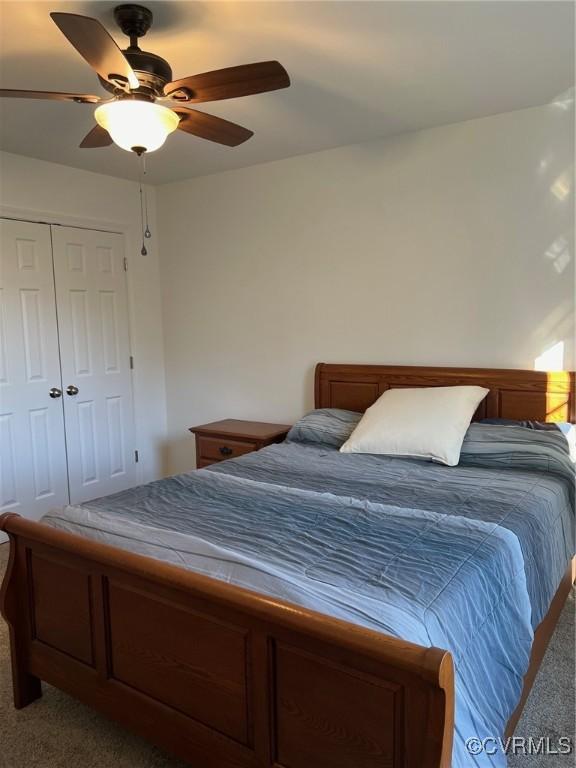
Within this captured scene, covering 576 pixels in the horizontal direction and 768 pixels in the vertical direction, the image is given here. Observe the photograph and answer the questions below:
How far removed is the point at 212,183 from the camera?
13.3 feet

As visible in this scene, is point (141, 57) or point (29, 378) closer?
point (141, 57)

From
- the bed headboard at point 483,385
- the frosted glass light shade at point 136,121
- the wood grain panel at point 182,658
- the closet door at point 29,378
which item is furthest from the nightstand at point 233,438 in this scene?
the frosted glass light shade at point 136,121

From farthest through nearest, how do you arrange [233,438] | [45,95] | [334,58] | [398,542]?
[233,438] → [334,58] → [45,95] → [398,542]

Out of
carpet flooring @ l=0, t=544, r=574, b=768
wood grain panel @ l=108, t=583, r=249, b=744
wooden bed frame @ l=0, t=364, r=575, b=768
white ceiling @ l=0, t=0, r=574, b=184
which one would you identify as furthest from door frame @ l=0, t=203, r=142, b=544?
wood grain panel @ l=108, t=583, r=249, b=744

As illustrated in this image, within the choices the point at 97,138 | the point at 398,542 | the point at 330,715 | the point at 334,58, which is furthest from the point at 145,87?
the point at 330,715

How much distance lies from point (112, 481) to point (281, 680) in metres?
3.10

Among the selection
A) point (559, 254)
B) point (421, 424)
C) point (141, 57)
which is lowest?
point (421, 424)

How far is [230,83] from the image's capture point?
183 centimetres

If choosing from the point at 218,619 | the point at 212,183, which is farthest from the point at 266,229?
the point at 218,619

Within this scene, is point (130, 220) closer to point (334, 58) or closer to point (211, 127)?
point (211, 127)

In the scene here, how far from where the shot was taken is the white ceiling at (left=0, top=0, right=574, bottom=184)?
1.90 meters

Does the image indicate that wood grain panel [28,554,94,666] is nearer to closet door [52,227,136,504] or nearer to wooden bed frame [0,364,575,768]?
wooden bed frame [0,364,575,768]

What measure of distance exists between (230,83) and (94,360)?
264 cm

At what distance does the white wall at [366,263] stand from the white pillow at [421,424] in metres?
0.40
